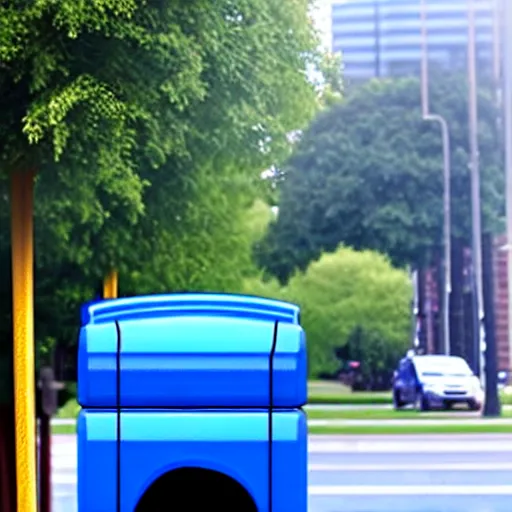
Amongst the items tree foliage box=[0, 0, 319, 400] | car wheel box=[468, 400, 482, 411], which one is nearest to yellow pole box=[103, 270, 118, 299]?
tree foliage box=[0, 0, 319, 400]

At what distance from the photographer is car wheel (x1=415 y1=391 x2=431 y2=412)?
10.7 metres

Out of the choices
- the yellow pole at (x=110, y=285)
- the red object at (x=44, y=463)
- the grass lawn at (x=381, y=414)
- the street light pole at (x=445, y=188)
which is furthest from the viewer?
the street light pole at (x=445, y=188)

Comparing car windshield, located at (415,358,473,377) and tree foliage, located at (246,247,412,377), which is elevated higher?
tree foliage, located at (246,247,412,377)

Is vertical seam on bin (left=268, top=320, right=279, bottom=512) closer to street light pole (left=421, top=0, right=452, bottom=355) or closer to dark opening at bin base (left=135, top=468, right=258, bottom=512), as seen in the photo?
dark opening at bin base (left=135, top=468, right=258, bottom=512)

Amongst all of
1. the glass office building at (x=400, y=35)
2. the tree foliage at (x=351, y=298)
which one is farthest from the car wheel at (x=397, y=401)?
the glass office building at (x=400, y=35)

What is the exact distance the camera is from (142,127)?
28.1ft

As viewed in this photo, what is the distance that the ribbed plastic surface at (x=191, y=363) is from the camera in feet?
15.8

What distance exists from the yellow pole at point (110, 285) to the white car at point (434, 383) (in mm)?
2177

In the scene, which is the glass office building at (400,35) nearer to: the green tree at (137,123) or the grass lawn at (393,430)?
the green tree at (137,123)

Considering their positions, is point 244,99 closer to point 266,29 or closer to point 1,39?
point 266,29

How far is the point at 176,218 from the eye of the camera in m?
10.2

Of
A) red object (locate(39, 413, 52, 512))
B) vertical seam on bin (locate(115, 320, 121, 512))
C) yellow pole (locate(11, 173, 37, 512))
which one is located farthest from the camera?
Result: yellow pole (locate(11, 173, 37, 512))

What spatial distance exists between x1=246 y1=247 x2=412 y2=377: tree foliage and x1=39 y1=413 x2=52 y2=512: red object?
474 cm

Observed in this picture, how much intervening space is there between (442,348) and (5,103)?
163 inches
